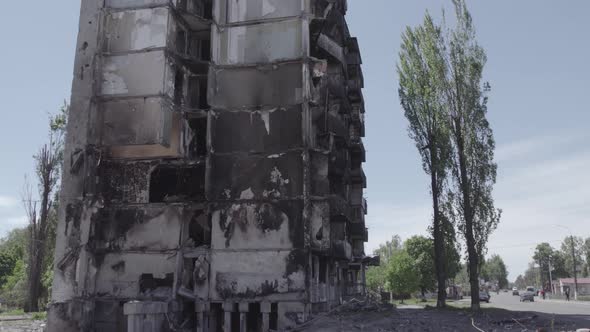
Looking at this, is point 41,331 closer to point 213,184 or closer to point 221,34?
point 213,184

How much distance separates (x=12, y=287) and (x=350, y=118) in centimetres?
3699

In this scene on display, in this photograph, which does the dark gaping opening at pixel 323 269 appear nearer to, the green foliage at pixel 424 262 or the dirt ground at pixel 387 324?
the dirt ground at pixel 387 324

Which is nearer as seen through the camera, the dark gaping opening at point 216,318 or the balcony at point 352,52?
the dark gaping opening at point 216,318

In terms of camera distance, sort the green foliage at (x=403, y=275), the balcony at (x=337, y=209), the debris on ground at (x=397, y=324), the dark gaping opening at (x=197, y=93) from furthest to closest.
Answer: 1. the green foliage at (x=403, y=275)
2. the dark gaping opening at (x=197, y=93)
3. the balcony at (x=337, y=209)
4. the debris on ground at (x=397, y=324)

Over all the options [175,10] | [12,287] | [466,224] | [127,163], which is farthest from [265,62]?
[12,287]

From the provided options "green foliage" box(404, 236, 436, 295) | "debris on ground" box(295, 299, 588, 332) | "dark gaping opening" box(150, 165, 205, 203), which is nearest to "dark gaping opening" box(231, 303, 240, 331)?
"debris on ground" box(295, 299, 588, 332)

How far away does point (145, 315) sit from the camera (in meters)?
18.6

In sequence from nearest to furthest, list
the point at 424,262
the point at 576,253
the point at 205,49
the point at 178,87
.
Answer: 1. the point at 178,87
2. the point at 205,49
3. the point at 424,262
4. the point at 576,253

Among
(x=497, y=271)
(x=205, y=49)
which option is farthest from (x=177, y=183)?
(x=497, y=271)

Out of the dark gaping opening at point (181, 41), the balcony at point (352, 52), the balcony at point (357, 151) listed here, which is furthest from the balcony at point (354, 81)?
the dark gaping opening at point (181, 41)

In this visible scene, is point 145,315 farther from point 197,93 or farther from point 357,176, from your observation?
point 357,176

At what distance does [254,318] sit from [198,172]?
7406 mm

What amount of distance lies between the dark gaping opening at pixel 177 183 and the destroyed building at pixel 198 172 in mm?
68

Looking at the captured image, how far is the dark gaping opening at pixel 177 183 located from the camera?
78.4 feet
